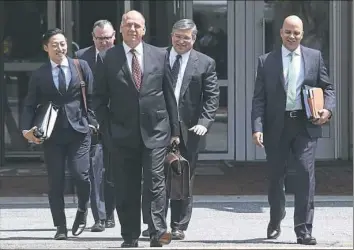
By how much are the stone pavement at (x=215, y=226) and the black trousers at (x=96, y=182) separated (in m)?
0.20

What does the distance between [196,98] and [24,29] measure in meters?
5.84

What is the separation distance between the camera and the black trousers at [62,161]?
25.4 ft

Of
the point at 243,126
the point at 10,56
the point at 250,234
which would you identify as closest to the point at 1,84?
the point at 10,56

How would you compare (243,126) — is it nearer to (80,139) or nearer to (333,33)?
(333,33)

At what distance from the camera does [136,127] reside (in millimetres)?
7004

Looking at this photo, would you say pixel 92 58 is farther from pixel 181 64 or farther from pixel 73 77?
pixel 181 64

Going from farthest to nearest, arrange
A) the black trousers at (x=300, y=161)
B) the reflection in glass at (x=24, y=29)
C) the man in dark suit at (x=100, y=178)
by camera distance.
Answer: the reflection in glass at (x=24, y=29) < the man in dark suit at (x=100, y=178) < the black trousers at (x=300, y=161)

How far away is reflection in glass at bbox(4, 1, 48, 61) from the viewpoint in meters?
13.0

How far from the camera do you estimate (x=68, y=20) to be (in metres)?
12.7

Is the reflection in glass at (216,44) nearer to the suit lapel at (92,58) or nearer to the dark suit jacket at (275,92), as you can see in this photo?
the suit lapel at (92,58)

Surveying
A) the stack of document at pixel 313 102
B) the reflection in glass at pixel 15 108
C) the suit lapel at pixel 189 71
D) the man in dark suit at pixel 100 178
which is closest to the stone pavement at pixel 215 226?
the man in dark suit at pixel 100 178

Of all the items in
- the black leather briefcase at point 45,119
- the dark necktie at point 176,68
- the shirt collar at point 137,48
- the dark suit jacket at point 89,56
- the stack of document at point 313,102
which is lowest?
the black leather briefcase at point 45,119

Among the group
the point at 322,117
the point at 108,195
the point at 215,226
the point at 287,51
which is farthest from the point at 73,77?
the point at 322,117

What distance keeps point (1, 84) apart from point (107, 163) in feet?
14.9
